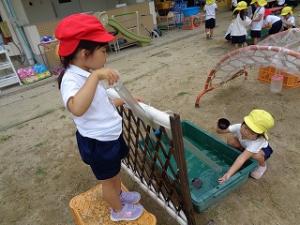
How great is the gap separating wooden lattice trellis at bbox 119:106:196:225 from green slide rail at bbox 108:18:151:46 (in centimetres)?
544

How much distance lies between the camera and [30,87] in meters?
5.76

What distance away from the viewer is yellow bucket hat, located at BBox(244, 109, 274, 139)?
6.68ft

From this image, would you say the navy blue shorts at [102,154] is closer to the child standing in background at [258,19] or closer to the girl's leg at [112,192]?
the girl's leg at [112,192]

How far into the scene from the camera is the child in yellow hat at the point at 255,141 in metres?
2.05

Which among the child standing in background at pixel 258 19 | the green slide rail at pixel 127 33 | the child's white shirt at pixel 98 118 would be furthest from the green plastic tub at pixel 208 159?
the green slide rail at pixel 127 33

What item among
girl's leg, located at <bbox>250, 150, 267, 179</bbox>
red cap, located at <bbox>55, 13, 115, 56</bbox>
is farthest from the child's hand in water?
girl's leg, located at <bbox>250, 150, 267, 179</bbox>

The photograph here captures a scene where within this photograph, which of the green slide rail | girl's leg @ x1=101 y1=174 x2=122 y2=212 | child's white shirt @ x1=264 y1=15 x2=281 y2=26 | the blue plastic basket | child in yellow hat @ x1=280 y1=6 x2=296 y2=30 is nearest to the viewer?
girl's leg @ x1=101 y1=174 x2=122 y2=212

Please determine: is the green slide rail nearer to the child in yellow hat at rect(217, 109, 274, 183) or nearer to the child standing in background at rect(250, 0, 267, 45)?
the child standing in background at rect(250, 0, 267, 45)

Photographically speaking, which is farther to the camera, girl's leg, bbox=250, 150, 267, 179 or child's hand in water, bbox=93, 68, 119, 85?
girl's leg, bbox=250, 150, 267, 179

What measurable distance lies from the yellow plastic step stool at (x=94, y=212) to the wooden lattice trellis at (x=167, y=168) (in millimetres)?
210

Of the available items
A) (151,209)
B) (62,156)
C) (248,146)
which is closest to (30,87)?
(62,156)

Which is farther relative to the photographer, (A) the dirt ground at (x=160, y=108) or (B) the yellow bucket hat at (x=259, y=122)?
(A) the dirt ground at (x=160, y=108)

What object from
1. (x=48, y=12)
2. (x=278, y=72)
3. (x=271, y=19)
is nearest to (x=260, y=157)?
(x=278, y=72)

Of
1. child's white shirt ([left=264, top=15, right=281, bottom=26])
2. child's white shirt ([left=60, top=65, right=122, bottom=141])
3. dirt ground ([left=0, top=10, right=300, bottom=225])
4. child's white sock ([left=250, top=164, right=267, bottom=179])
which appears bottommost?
dirt ground ([left=0, top=10, right=300, bottom=225])
